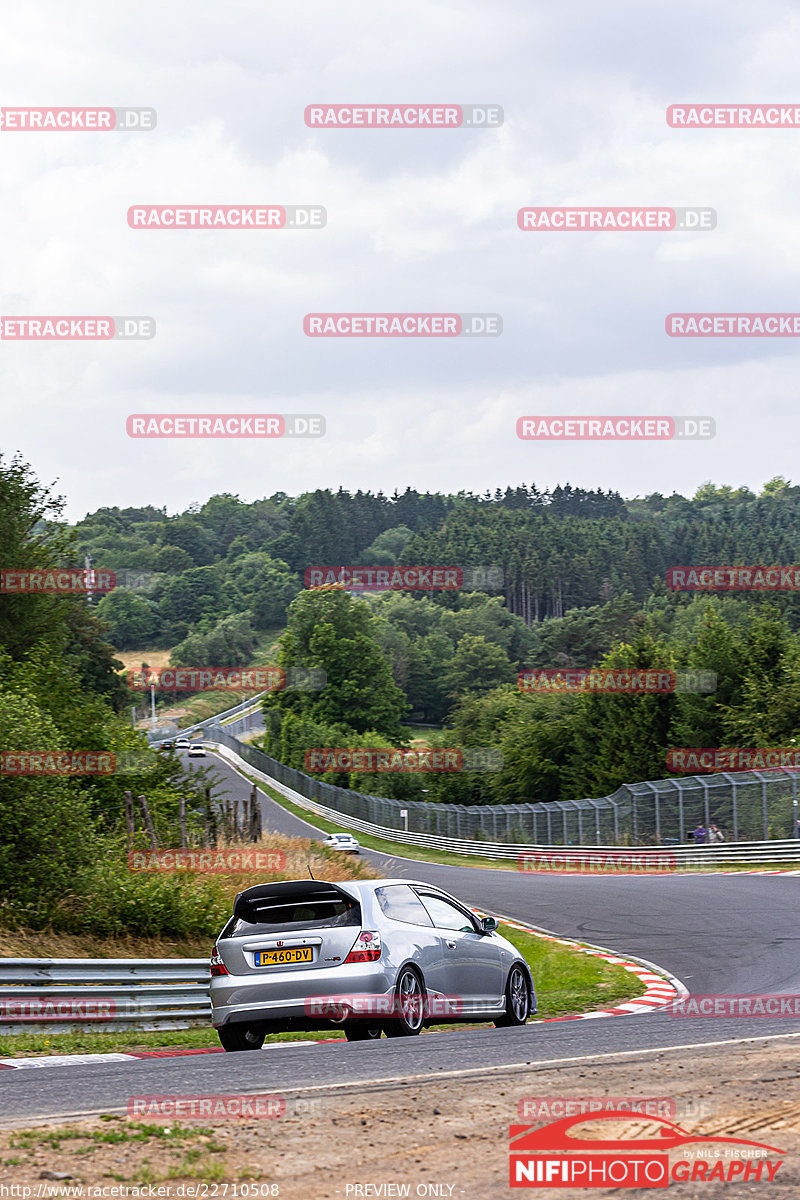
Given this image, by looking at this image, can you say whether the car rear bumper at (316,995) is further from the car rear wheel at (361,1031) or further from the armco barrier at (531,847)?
the armco barrier at (531,847)

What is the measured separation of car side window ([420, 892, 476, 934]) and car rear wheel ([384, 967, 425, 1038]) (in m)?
0.80

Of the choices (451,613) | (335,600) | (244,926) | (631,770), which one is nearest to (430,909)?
(244,926)

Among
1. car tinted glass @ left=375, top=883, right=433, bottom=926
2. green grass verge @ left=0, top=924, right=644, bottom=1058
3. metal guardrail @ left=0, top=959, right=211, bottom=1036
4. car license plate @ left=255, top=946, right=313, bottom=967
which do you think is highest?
car tinted glass @ left=375, top=883, right=433, bottom=926

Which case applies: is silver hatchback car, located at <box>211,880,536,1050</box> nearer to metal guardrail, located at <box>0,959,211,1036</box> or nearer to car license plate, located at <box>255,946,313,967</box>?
car license plate, located at <box>255,946,313,967</box>

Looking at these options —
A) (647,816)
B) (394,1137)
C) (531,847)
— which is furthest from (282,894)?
(531,847)

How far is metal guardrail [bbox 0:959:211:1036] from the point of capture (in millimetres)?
11461

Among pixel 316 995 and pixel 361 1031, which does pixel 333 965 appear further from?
pixel 361 1031

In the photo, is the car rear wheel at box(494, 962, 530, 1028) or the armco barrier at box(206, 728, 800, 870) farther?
the armco barrier at box(206, 728, 800, 870)

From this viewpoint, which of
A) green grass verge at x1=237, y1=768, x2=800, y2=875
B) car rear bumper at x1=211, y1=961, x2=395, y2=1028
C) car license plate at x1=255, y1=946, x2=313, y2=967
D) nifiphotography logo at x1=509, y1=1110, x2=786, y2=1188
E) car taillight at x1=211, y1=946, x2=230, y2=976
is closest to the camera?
nifiphotography logo at x1=509, y1=1110, x2=786, y2=1188

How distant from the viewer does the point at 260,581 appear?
18962 cm

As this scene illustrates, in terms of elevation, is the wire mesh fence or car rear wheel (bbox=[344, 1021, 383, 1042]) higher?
car rear wheel (bbox=[344, 1021, 383, 1042])

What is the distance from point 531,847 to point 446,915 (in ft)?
133

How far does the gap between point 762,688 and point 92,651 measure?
1226 inches

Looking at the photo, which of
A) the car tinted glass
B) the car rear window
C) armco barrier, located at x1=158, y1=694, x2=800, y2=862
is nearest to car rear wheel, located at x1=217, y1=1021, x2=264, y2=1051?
the car rear window
